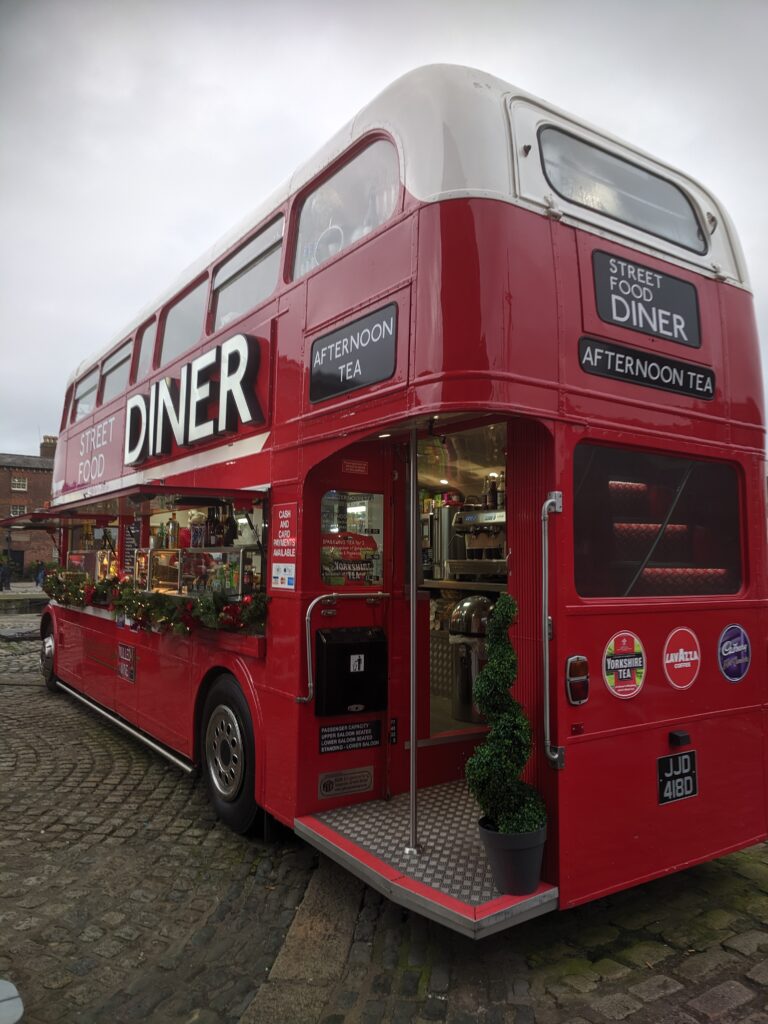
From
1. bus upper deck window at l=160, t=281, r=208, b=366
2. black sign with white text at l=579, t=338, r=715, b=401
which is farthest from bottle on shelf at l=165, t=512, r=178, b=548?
black sign with white text at l=579, t=338, r=715, b=401

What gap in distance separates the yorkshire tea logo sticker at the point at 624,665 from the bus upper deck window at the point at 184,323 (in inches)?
165

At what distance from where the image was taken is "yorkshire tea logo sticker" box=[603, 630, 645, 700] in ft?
11.1

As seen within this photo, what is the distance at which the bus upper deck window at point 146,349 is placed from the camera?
7000 millimetres

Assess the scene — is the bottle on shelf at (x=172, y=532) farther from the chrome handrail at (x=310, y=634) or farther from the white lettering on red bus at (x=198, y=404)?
the chrome handrail at (x=310, y=634)

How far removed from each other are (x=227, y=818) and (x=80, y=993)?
5.93ft

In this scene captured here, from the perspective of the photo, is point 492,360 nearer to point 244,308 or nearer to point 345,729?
point 345,729

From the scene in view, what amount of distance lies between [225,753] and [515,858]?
2.65 m

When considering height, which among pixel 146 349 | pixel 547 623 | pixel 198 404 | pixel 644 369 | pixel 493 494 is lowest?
pixel 547 623

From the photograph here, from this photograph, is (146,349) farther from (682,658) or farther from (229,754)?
(682,658)

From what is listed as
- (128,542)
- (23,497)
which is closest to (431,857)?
(128,542)

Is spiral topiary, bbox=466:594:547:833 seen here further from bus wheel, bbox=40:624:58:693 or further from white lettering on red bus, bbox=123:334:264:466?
bus wheel, bbox=40:624:58:693

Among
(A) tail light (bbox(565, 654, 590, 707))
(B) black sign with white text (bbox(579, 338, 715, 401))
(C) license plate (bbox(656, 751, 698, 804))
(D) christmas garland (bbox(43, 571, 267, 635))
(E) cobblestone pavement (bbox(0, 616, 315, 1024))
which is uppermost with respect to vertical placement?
(B) black sign with white text (bbox(579, 338, 715, 401))

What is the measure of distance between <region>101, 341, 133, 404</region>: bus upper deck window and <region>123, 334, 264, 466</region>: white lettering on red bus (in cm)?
67

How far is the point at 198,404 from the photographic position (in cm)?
567
